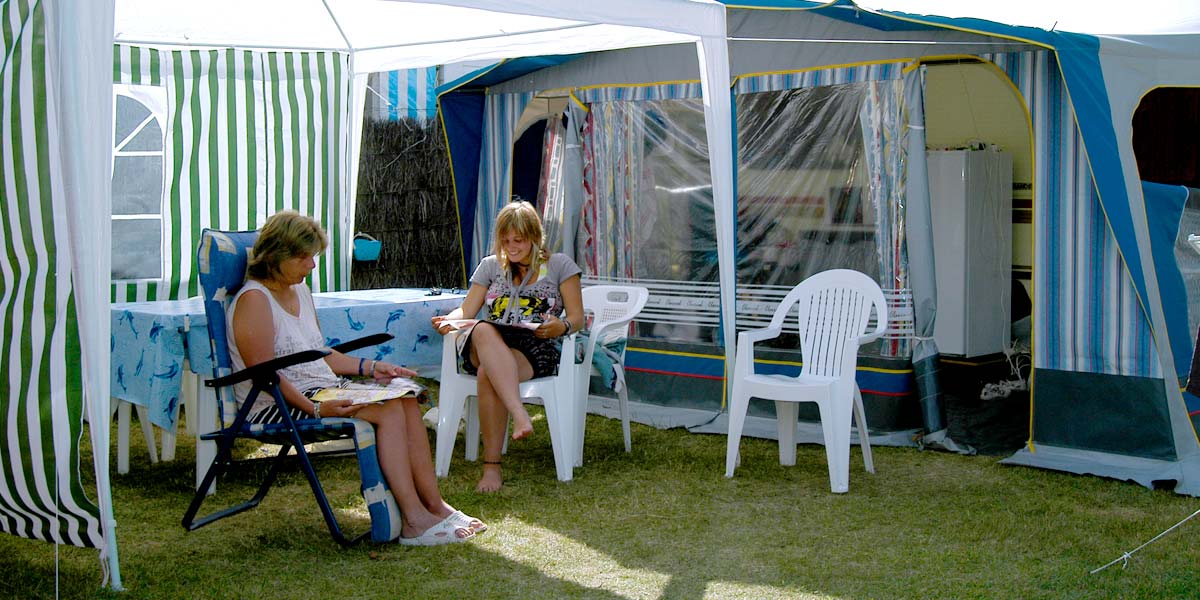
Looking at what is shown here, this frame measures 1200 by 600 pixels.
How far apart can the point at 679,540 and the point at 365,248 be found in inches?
173

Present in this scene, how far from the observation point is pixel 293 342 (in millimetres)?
3816

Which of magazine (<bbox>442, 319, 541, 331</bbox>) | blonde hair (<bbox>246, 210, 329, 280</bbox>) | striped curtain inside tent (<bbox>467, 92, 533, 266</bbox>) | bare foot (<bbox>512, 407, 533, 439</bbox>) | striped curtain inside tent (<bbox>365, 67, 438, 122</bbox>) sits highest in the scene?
striped curtain inside tent (<bbox>365, 67, 438, 122</bbox>)

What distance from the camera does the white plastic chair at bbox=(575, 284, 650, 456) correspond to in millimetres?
4832

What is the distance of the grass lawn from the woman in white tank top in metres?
0.12

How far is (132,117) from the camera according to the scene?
5.68 m

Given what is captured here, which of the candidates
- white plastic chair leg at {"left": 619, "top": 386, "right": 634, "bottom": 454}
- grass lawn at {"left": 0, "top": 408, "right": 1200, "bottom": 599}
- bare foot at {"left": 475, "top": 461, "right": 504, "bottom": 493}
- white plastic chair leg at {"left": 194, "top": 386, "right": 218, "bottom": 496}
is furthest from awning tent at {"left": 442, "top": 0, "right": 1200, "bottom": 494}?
white plastic chair leg at {"left": 194, "top": 386, "right": 218, "bottom": 496}

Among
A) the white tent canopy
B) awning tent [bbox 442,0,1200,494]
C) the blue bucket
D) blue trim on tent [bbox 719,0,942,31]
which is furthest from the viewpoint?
the blue bucket

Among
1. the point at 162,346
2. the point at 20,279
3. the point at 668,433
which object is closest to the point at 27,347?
the point at 20,279

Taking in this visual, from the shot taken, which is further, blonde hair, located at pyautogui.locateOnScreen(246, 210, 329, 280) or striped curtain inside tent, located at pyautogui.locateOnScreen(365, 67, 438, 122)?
striped curtain inside tent, located at pyautogui.locateOnScreen(365, 67, 438, 122)

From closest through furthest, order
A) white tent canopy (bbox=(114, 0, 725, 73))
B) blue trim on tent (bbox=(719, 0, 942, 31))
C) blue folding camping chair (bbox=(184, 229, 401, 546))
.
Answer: blue folding camping chair (bbox=(184, 229, 401, 546)), blue trim on tent (bbox=(719, 0, 942, 31)), white tent canopy (bbox=(114, 0, 725, 73))

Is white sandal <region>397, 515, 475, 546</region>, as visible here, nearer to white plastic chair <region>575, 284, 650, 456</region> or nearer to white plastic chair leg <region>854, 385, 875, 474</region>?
white plastic chair <region>575, 284, 650, 456</region>

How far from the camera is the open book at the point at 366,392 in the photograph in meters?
3.64

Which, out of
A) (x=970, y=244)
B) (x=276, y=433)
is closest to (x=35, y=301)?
(x=276, y=433)

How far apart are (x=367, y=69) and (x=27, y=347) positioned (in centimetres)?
340
